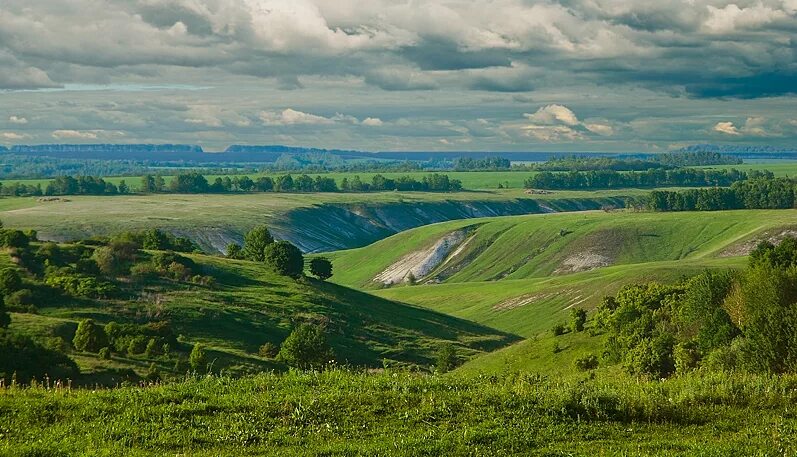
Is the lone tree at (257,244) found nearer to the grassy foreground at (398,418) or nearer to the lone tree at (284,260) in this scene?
the lone tree at (284,260)

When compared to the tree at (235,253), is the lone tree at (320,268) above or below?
below

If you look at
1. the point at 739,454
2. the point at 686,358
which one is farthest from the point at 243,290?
the point at 739,454

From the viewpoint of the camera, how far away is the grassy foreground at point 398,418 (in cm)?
2220

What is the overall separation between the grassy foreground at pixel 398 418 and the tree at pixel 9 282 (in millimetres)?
98949

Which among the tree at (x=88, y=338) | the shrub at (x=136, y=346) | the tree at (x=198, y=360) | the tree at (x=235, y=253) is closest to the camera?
the tree at (x=88, y=338)

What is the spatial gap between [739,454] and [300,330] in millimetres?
86623

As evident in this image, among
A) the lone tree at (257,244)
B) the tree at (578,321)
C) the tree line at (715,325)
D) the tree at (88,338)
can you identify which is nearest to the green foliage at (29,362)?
the tree at (88,338)

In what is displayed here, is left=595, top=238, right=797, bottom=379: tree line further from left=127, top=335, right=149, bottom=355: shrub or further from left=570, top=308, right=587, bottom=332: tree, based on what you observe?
left=127, top=335, right=149, bottom=355: shrub

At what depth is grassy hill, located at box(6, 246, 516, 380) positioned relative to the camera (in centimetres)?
9956

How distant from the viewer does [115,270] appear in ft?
462

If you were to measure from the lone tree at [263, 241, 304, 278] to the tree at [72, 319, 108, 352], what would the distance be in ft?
255

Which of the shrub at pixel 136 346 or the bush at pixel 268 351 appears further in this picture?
the bush at pixel 268 351

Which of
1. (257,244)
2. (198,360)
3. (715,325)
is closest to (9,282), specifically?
(198,360)

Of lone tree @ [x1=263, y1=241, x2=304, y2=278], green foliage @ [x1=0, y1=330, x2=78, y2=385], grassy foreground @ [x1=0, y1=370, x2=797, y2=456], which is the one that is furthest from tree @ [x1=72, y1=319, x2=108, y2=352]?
lone tree @ [x1=263, y1=241, x2=304, y2=278]
